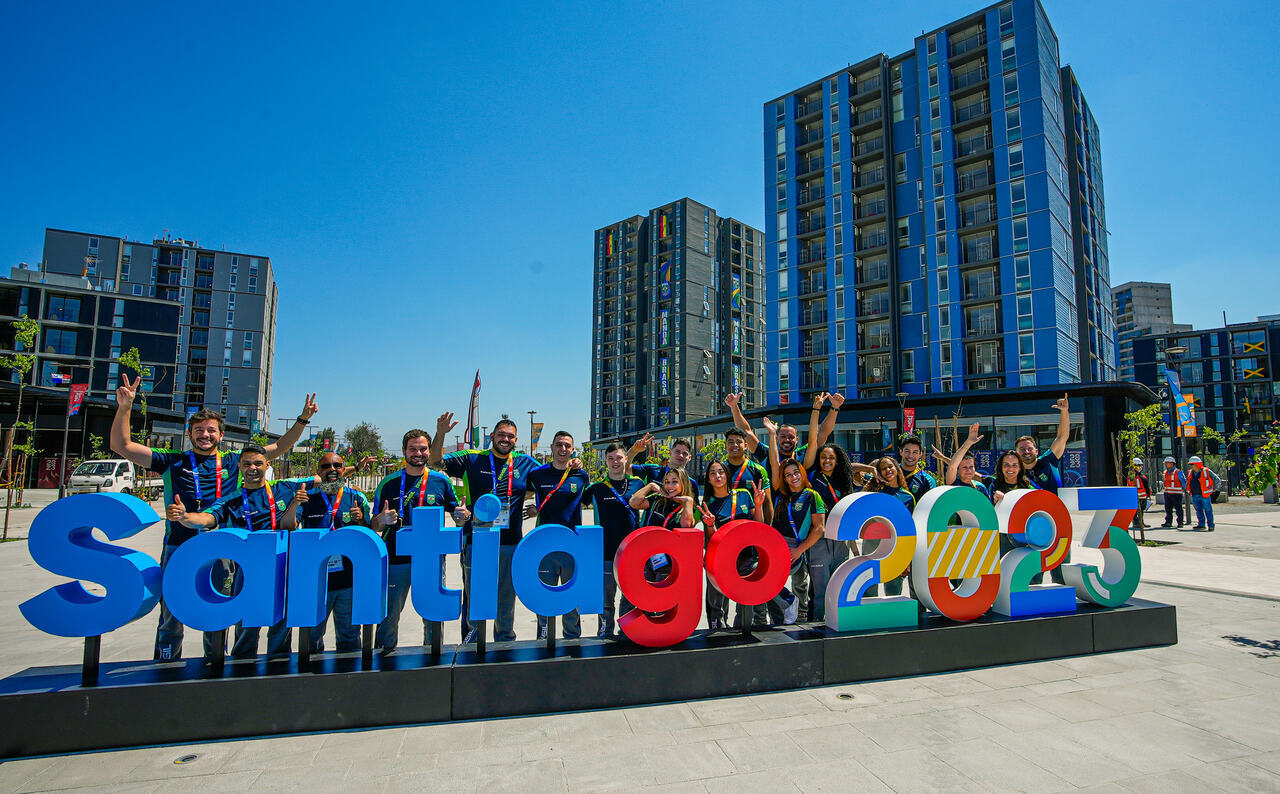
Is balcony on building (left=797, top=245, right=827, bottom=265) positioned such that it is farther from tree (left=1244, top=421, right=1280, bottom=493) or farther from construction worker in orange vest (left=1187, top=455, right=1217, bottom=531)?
tree (left=1244, top=421, right=1280, bottom=493)

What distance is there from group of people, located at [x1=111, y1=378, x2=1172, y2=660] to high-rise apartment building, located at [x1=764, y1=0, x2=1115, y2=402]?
3507 centimetres

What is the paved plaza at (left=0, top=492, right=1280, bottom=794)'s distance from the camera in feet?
12.2

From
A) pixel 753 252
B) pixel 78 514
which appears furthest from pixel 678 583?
pixel 753 252

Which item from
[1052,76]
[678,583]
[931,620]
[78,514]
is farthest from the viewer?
[1052,76]

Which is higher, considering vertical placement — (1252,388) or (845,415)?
(1252,388)

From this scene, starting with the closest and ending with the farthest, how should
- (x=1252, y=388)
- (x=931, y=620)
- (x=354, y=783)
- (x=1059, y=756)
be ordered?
(x=354, y=783) → (x=1059, y=756) → (x=931, y=620) → (x=1252, y=388)

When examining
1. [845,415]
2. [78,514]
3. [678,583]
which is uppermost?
[845,415]

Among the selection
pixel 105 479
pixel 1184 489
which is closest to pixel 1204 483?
pixel 1184 489

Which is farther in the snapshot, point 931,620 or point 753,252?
point 753,252

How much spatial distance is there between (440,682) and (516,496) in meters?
1.89

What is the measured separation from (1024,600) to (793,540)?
7.84 ft

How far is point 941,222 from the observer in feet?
131

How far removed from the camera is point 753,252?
82.8 metres

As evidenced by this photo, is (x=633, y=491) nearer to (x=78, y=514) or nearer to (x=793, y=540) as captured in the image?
(x=793, y=540)
